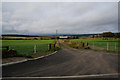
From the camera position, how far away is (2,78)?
368cm

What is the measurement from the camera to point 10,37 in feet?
210

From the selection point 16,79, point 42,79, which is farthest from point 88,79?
point 16,79

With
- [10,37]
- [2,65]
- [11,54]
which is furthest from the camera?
[10,37]

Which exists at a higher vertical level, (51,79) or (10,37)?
(10,37)

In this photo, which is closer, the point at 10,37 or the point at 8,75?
the point at 8,75

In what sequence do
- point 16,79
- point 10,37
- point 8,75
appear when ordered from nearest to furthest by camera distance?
point 16,79 → point 8,75 → point 10,37

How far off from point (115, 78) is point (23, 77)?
473 centimetres

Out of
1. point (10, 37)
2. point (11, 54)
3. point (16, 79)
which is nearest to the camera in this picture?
point (16, 79)

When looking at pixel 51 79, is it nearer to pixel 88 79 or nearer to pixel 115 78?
pixel 88 79

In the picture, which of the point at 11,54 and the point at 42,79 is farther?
the point at 11,54

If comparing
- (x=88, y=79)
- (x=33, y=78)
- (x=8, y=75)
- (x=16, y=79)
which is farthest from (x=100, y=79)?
(x=8, y=75)

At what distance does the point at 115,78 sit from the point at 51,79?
10.8ft

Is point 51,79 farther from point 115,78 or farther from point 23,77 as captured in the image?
point 115,78

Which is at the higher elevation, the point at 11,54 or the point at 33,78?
the point at 11,54
